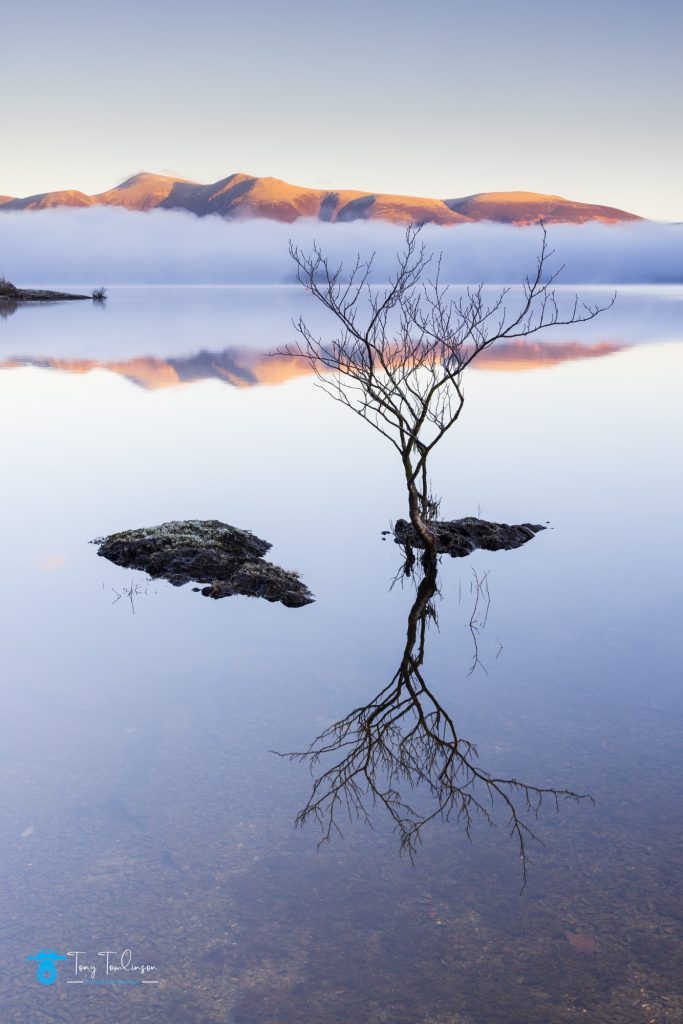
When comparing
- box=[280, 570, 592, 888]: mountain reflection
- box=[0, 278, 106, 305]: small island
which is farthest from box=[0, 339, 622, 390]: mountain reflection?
box=[0, 278, 106, 305]: small island

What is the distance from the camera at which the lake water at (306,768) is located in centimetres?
597

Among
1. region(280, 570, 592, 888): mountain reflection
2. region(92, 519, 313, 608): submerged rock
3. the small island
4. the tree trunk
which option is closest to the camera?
region(280, 570, 592, 888): mountain reflection

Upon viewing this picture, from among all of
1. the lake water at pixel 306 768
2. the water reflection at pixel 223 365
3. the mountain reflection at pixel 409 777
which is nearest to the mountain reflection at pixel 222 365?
the water reflection at pixel 223 365

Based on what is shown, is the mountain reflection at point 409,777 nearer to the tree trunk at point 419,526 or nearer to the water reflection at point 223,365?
the tree trunk at point 419,526

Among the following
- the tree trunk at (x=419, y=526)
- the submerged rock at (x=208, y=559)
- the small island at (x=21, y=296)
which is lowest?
the small island at (x=21, y=296)

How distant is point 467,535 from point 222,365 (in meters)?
33.2

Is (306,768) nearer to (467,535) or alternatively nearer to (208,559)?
(208,559)

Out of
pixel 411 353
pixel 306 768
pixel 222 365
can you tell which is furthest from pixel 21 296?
pixel 306 768

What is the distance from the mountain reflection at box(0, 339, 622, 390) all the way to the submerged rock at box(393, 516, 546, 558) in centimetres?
2101

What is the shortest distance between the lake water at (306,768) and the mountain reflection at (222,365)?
65.9 feet

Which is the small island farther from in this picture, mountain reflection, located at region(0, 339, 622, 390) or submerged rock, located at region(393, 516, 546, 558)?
A: submerged rock, located at region(393, 516, 546, 558)

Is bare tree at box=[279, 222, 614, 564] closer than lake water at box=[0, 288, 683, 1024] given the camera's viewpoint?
No

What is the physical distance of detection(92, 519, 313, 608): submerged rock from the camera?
1345 cm

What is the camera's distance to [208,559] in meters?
14.4
